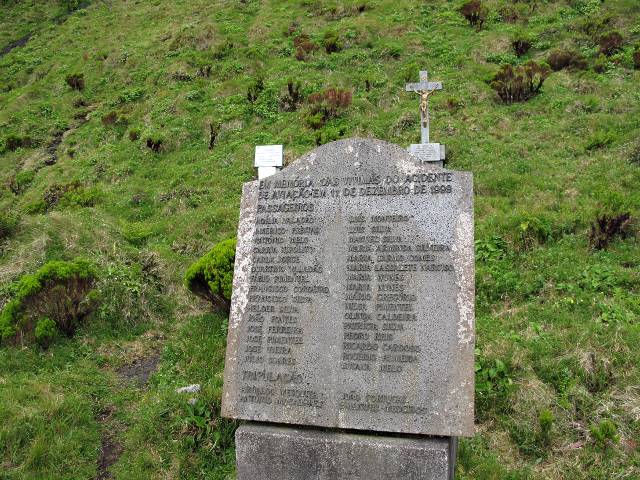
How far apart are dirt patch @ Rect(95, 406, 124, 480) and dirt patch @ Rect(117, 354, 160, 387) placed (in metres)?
0.74

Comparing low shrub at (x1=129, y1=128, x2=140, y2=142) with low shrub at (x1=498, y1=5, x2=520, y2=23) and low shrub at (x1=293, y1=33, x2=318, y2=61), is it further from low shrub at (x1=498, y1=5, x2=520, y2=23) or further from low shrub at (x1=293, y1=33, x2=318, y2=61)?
low shrub at (x1=498, y1=5, x2=520, y2=23)

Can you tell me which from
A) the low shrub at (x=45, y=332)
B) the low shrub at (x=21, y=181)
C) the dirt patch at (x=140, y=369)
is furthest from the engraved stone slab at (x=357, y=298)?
the low shrub at (x=21, y=181)

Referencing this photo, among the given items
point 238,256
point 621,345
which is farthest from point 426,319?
point 621,345

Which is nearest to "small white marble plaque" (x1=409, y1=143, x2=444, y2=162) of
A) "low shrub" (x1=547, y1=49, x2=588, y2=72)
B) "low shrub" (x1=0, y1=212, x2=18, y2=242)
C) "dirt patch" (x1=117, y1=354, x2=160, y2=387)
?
"low shrub" (x1=547, y1=49, x2=588, y2=72)

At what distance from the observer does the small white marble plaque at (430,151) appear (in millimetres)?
11008

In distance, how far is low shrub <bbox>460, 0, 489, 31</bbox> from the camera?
59.6 ft

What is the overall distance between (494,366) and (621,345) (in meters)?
1.29

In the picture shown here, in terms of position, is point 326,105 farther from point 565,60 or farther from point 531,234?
point 531,234

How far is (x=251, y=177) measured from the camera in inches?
476

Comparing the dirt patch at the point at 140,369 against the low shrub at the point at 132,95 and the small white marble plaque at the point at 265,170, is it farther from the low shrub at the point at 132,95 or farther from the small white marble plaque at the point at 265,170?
the low shrub at the point at 132,95

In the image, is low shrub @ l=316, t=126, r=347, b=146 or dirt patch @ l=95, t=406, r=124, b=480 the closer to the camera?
dirt patch @ l=95, t=406, r=124, b=480

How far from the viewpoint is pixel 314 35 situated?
19.3m

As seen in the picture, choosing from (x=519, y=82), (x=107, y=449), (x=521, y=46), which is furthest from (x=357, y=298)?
(x=521, y=46)

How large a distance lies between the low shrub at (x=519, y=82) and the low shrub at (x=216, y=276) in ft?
30.6
